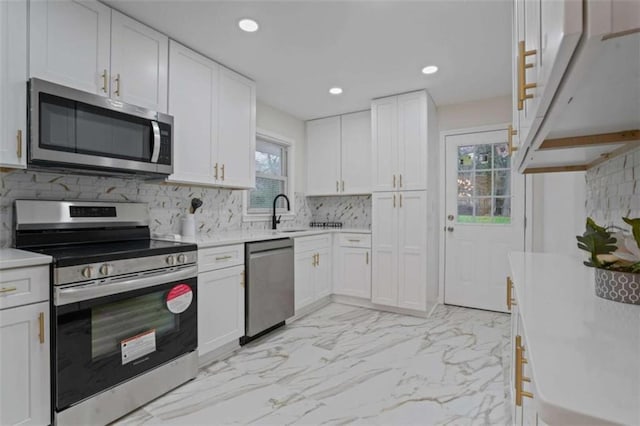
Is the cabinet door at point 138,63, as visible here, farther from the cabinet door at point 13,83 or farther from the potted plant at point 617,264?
the potted plant at point 617,264

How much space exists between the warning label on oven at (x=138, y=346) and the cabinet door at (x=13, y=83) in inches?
43.5

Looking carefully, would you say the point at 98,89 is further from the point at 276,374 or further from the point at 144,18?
the point at 276,374

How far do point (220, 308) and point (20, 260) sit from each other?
49.8 inches

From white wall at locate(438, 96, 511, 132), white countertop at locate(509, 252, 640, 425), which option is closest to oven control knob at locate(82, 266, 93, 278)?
white countertop at locate(509, 252, 640, 425)

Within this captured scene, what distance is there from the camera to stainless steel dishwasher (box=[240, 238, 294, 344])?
262 centimetres

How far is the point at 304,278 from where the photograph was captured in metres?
3.38

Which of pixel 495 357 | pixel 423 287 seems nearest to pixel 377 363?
pixel 495 357

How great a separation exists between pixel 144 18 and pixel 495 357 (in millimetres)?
3622

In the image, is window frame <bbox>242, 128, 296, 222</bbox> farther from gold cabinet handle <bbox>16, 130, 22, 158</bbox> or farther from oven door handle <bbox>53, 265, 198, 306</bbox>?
gold cabinet handle <bbox>16, 130, 22, 158</bbox>

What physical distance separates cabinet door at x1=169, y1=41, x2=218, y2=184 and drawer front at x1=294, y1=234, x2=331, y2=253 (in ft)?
3.63

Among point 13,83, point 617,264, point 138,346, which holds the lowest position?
point 138,346

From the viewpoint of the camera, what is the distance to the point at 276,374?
221 centimetres

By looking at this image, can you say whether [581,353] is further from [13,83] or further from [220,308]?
[13,83]

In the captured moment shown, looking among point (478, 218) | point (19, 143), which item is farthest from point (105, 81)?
Answer: point (478, 218)
